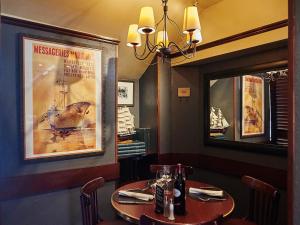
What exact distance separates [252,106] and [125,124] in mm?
1753

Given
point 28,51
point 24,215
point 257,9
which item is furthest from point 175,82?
point 24,215

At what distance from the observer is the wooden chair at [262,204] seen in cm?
194

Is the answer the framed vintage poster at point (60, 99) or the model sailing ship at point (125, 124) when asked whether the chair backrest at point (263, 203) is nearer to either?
the framed vintage poster at point (60, 99)

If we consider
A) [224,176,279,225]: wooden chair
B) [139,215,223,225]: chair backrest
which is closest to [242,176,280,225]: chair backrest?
[224,176,279,225]: wooden chair

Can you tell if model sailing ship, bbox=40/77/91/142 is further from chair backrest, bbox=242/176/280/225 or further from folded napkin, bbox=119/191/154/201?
chair backrest, bbox=242/176/280/225

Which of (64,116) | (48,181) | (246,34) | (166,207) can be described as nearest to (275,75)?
(246,34)

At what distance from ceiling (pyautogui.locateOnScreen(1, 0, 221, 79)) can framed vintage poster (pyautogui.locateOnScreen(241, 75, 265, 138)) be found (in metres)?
1.05

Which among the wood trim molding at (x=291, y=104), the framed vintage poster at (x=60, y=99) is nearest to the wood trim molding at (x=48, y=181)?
the framed vintage poster at (x=60, y=99)

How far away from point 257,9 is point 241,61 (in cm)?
66

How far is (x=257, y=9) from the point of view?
2492 millimetres

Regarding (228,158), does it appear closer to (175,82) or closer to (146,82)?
(175,82)

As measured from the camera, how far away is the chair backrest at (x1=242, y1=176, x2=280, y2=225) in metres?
1.93

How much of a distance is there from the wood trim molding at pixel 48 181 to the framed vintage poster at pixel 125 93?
1244 millimetres

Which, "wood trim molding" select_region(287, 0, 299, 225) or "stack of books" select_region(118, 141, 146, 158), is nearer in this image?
"wood trim molding" select_region(287, 0, 299, 225)
